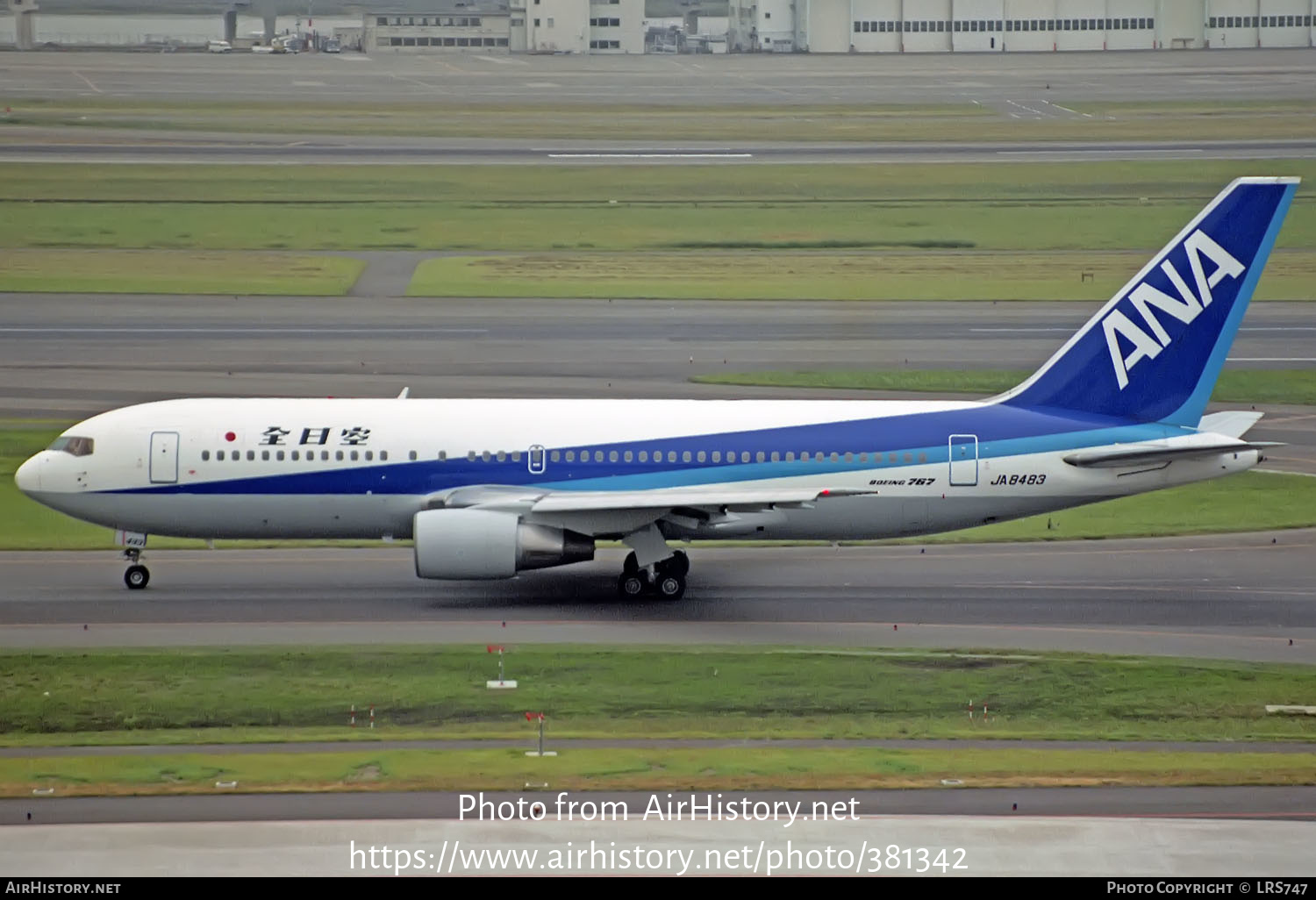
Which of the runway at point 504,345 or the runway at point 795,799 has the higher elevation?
the runway at point 504,345

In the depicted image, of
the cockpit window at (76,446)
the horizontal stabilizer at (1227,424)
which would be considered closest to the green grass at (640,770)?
the horizontal stabilizer at (1227,424)

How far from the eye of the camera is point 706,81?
18312 centimetres

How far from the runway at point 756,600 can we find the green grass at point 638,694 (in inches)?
56.1

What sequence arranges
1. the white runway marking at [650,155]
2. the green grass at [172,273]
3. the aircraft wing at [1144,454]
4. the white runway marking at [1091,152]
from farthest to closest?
the white runway marking at [1091,152] → the white runway marking at [650,155] → the green grass at [172,273] → the aircraft wing at [1144,454]

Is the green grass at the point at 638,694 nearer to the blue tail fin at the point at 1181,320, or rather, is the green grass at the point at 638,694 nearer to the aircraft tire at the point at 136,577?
the aircraft tire at the point at 136,577

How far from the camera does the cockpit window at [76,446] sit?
1612 inches

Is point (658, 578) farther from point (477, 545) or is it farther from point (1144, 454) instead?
point (1144, 454)

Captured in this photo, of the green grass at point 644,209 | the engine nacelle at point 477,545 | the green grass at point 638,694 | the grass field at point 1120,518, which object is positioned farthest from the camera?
the green grass at point 644,209

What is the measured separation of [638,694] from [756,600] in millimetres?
8466

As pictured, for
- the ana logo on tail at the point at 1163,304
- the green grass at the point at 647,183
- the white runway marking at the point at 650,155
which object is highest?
the white runway marking at the point at 650,155

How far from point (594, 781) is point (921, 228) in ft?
259

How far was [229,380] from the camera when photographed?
207 feet
